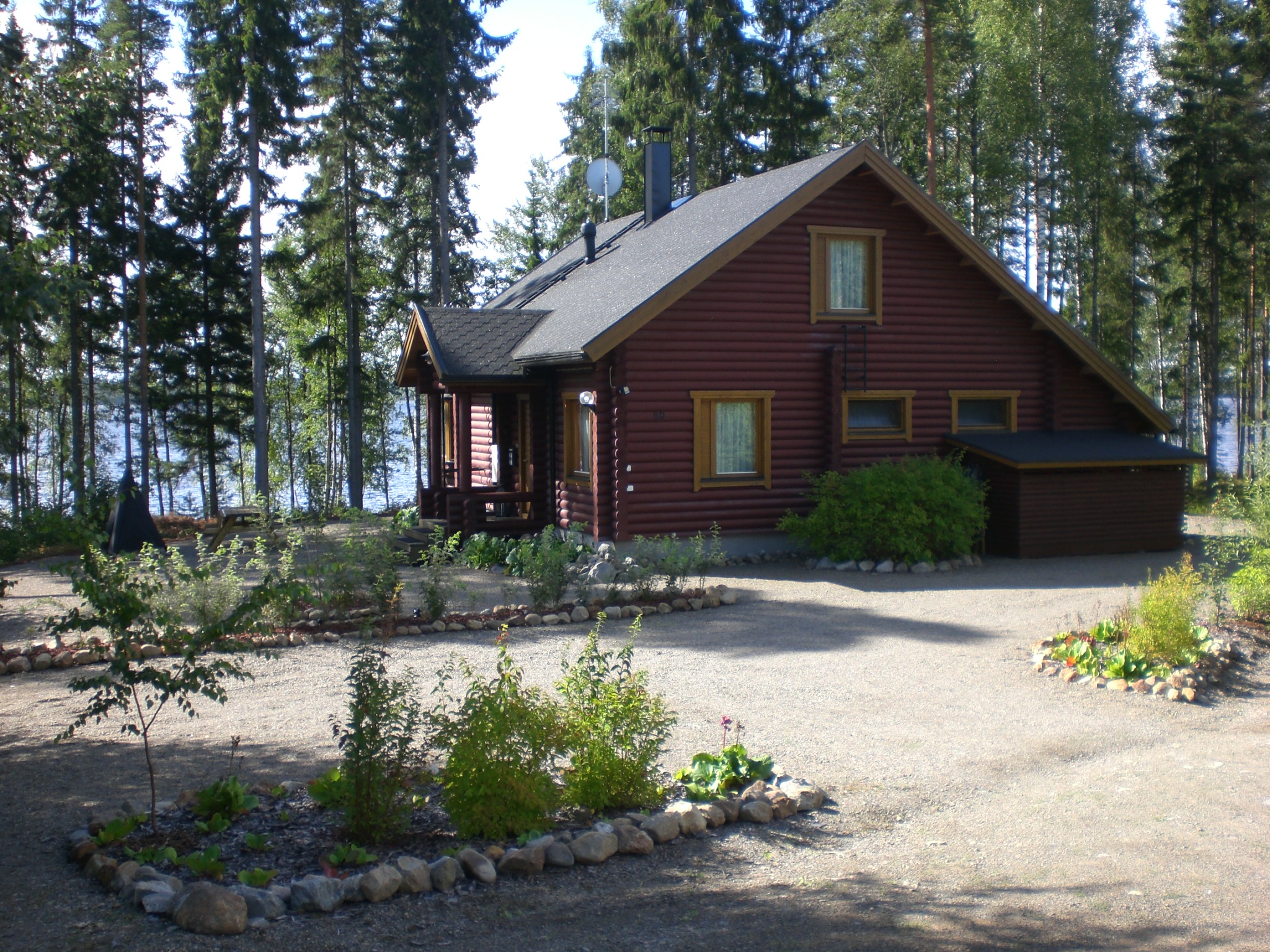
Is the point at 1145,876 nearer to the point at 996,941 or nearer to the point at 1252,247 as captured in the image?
the point at 996,941

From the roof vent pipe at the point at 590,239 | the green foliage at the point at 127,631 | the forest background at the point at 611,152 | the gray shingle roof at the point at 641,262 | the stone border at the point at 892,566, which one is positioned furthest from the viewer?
the forest background at the point at 611,152

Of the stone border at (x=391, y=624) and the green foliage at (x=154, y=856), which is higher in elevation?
the stone border at (x=391, y=624)

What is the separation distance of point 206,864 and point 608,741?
200 cm

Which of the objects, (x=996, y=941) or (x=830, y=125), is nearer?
(x=996, y=941)

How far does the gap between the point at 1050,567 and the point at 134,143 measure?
23.5m

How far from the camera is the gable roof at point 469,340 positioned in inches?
639

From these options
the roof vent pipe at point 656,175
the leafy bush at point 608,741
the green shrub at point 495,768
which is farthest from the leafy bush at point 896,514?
the green shrub at point 495,768

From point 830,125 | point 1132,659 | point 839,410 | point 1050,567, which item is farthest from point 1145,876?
point 830,125

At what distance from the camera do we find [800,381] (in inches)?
636

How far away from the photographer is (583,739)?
5.40m

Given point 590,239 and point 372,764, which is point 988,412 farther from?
point 372,764

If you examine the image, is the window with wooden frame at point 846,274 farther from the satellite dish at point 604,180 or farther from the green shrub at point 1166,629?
the green shrub at point 1166,629

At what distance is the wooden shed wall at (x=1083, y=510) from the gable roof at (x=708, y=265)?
1.98 metres

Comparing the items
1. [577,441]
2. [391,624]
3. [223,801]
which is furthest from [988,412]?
[223,801]
